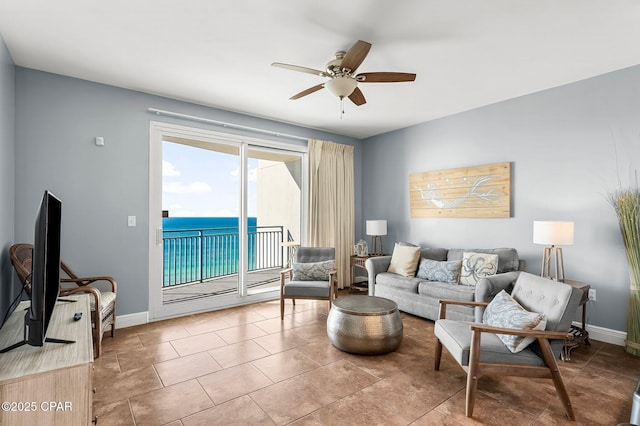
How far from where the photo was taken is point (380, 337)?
2826mm

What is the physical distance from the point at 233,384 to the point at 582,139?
4168mm

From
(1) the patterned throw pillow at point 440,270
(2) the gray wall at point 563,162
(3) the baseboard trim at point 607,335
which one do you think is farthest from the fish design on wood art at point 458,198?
(3) the baseboard trim at point 607,335

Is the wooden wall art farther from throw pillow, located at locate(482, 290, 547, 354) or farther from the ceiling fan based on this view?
the ceiling fan

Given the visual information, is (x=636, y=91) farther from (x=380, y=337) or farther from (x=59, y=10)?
(x=59, y=10)

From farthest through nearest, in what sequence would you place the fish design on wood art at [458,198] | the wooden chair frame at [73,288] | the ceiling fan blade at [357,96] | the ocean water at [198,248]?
the ocean water at [198,248], the fish design on wood art at [458,198], the ceiling fan blade at [357,96], the wooden chair frame at [73,288]

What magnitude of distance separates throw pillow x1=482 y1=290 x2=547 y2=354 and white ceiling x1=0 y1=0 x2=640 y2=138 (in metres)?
2.10

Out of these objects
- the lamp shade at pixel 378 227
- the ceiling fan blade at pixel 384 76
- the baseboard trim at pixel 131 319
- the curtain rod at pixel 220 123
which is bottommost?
the baseboard trim at pixel 131 319

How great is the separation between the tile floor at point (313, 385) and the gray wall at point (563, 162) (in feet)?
2.88

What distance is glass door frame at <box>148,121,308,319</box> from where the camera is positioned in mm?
3777

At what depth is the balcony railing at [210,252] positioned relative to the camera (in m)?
5.35

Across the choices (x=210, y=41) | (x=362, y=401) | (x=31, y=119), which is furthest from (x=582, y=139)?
(x=31, y=119)

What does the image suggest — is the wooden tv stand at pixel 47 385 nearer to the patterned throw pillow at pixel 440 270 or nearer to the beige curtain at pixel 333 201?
the patterned throw pillow at pixel 440 270

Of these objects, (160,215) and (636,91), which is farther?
(160,215)

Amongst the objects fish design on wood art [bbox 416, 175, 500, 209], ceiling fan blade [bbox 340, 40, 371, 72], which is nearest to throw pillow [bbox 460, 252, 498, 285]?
fish design on wood art [bbox 416, 175, 500, 209]
